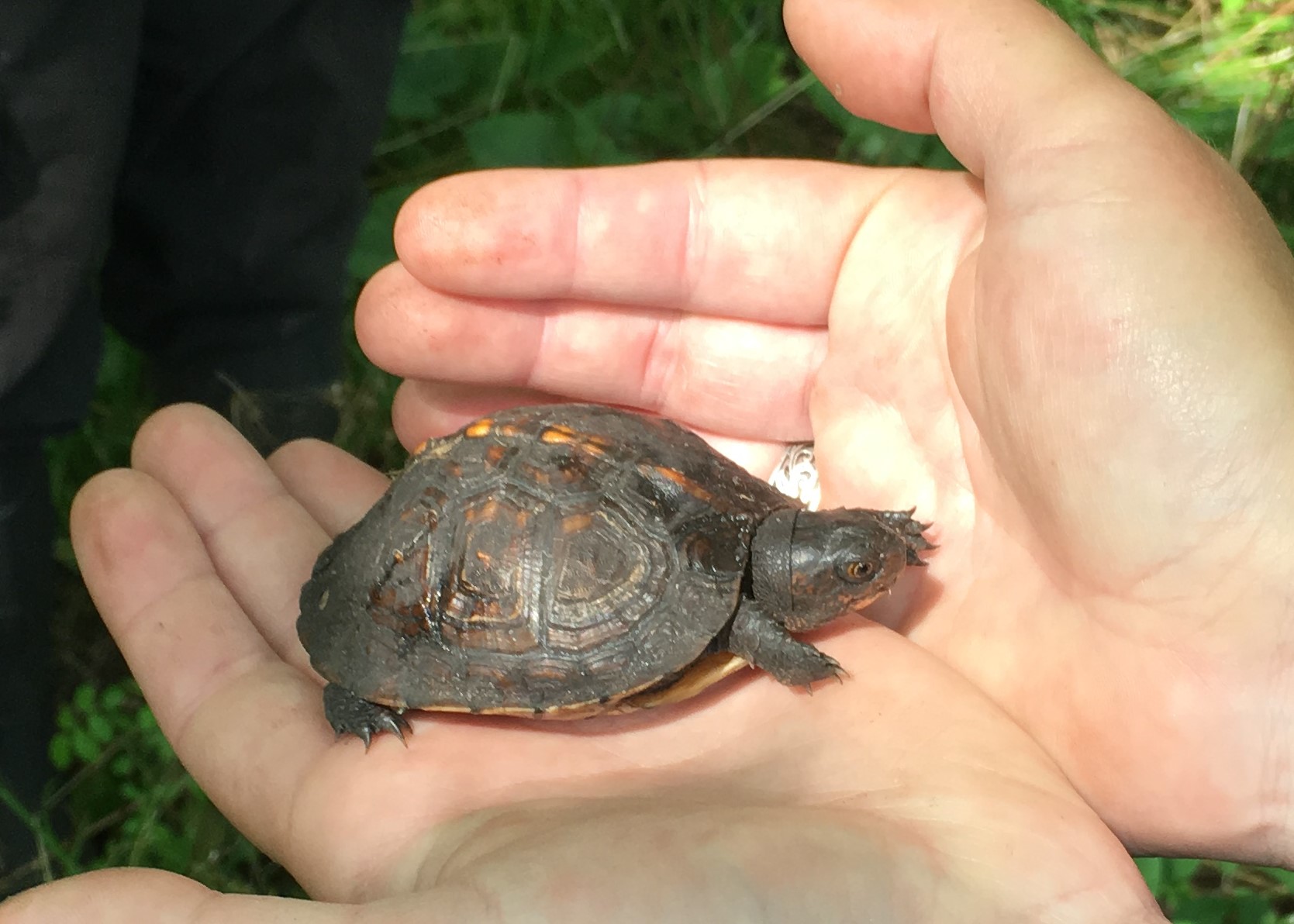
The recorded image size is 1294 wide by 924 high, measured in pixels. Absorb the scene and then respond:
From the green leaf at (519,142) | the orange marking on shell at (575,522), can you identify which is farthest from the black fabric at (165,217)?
the orange marking on shell at (575,522)

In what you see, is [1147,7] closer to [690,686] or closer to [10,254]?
[690,686]

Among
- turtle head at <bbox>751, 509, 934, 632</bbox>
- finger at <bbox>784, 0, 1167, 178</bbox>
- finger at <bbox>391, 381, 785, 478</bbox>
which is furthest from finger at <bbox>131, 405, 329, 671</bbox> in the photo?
finger at <bbox>784, 0, 1167, 178</bbox>

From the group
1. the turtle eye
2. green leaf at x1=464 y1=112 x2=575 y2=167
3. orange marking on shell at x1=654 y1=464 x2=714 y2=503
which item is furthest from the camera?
green leaf at x1=464 y1=112 x2=575 y2=167

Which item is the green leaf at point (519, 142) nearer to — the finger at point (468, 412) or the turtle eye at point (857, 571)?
the finger at point (468, 412)

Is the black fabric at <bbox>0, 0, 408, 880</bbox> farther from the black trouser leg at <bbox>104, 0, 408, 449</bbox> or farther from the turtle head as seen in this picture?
the turtle head

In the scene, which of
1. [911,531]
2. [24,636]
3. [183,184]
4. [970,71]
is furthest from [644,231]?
[24,636]


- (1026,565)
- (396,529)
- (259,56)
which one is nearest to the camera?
(1026,565)

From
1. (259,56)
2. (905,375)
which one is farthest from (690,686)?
(259,56)
